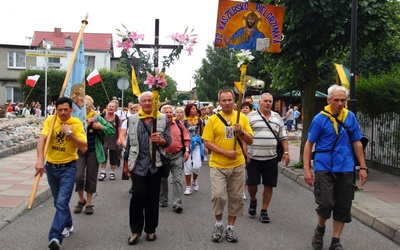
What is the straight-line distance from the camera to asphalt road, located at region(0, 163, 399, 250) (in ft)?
18.9

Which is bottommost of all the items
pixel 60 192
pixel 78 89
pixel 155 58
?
pixel 60 192

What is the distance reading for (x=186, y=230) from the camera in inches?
254

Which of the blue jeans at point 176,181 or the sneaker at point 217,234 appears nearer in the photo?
the sneaker at point 217,234

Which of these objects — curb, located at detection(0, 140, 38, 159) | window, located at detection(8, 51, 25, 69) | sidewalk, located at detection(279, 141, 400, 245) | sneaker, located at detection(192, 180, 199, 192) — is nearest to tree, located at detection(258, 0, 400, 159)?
sidewalk, located at detection(279, 141, 400, 245)

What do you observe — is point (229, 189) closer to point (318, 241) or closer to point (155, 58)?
point (318, 241)

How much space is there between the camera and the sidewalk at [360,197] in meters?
6.77

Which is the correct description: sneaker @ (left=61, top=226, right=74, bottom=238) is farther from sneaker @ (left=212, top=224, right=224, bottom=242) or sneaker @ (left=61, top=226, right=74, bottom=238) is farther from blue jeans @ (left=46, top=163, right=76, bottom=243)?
sneaker @ (left=212, top=224, right=224, bottom=242)

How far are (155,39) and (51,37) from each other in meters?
51.4

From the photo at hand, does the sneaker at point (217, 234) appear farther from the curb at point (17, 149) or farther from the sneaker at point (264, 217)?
the curb at point (17, 149)

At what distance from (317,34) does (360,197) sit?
451cm

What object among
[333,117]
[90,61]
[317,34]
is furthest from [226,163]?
[90,61]

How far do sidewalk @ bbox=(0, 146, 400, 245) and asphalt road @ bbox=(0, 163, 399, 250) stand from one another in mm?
147

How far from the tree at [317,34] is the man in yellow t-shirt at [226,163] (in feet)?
18.0

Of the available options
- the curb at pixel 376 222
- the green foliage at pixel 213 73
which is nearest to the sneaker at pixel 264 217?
the curb at pixel 376 222
